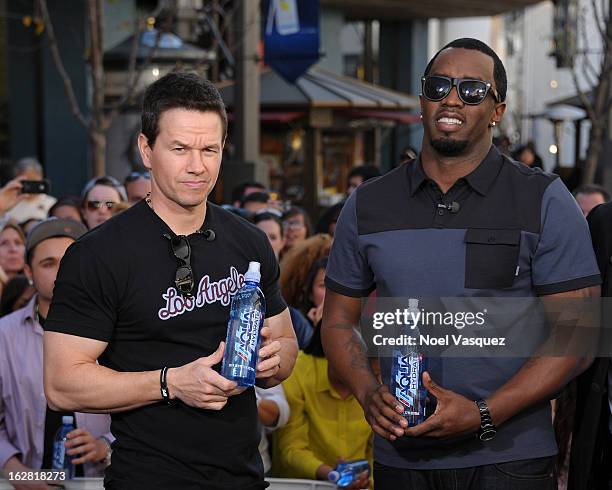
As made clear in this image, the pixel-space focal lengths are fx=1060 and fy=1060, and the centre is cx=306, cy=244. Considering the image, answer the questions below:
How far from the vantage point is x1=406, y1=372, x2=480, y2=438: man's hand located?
3.30m

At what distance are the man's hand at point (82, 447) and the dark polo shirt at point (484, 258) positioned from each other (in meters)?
1.38

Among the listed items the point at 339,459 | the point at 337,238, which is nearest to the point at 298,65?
the point at 339,459

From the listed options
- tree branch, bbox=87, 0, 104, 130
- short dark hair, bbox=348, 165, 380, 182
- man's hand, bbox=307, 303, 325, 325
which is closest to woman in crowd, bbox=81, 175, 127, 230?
man's hand, bbox=307, 303, 325, 325

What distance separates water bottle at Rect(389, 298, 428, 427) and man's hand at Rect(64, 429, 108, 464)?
1.59 meters

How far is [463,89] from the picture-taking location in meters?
3.53

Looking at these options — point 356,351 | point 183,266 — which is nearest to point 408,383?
point 356,351

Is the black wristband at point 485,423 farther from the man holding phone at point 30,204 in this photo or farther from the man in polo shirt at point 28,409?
the man holding phone at point 30,204

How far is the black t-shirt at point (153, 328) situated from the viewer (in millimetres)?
3117

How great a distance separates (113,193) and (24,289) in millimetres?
1709

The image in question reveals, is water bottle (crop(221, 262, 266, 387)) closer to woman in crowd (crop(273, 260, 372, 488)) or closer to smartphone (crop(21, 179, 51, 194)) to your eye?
woman in crowd (crop(273, 260, 372, 488))

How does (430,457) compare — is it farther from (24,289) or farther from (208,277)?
(24,289)

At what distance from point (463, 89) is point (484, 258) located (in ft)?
1.88

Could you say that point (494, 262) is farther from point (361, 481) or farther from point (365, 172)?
point (365, 172)

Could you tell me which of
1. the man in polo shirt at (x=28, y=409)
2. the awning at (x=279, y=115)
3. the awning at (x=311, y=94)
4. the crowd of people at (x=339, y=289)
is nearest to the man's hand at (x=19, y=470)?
the man in polo shirt at (x=28, y=409)
